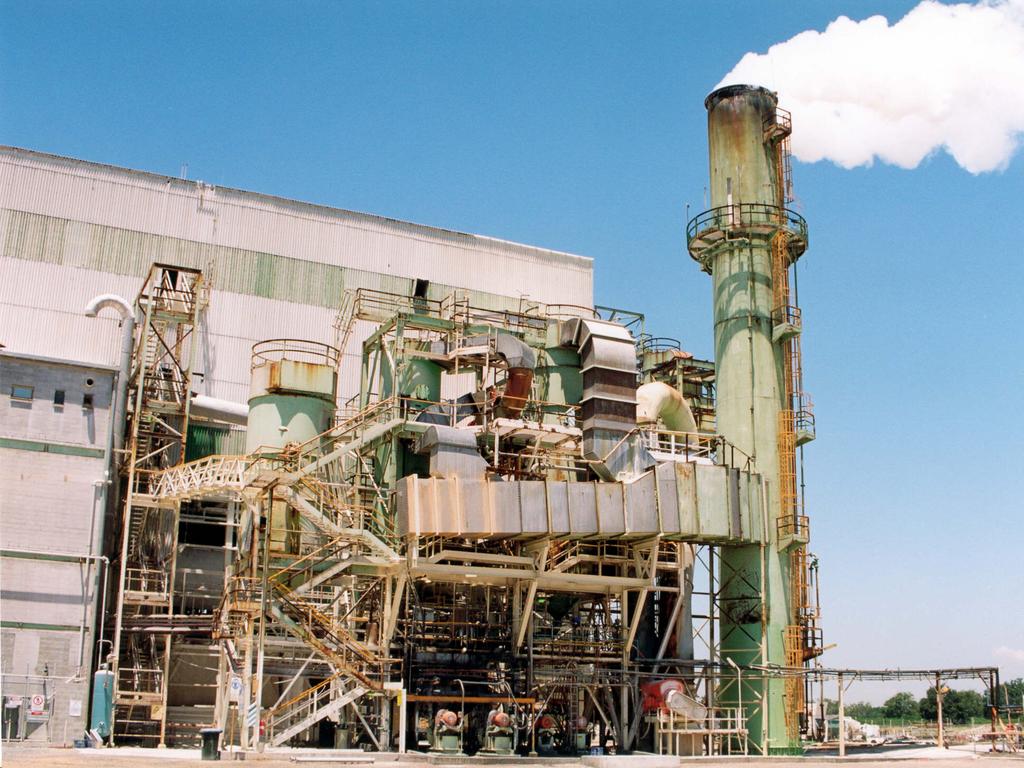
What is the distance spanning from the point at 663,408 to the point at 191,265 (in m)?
23.1

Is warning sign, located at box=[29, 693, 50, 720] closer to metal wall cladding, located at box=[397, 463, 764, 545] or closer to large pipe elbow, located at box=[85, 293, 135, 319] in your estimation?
metal wall cladding, located at box=[397, 463, 764, 545]

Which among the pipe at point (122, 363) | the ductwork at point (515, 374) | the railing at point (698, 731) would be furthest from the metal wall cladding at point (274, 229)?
the railing at point (698, 731)

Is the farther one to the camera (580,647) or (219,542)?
(219,542)

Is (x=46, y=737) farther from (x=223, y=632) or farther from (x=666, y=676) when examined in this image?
(x=666, y=676)

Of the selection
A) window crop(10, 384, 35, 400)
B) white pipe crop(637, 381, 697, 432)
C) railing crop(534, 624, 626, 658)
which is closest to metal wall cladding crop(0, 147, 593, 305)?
window crop(10, 384, 35, 400)

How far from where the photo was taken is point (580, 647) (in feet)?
154

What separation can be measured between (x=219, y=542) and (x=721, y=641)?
21451 millimetres

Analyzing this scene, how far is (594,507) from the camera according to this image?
4275 cm

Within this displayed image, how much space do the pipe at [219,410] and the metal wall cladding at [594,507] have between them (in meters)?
11.9

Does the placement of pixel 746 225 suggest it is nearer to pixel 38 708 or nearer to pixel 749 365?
pixel 749 365

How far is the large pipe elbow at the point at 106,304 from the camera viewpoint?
49.4 metres

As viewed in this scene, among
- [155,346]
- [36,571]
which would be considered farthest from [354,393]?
[36,571]

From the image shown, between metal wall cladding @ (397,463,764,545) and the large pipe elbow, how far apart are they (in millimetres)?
15748

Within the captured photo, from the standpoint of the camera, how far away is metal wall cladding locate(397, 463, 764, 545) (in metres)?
40.9
